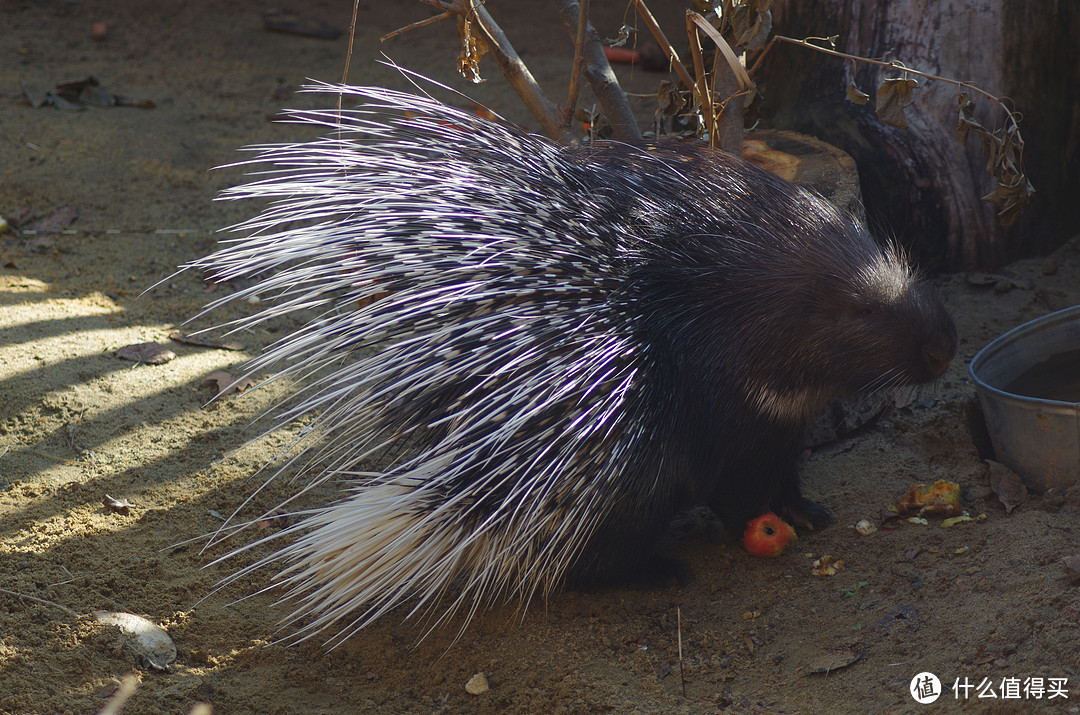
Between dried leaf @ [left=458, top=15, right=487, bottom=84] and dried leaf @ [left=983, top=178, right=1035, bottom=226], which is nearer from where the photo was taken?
dried leaf @ [left=983, top=178, right=1035, bottom=226]

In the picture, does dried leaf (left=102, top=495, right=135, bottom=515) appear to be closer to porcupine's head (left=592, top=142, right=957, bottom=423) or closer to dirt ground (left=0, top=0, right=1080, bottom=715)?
dirt ground (left=0, top=0, right=1080, bottom=715)

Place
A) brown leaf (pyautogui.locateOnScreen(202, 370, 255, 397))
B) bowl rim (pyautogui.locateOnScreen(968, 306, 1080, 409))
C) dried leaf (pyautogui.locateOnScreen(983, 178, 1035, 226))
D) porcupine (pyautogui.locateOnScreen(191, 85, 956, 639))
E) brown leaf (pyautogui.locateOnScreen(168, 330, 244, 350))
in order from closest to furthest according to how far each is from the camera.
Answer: porcupine (pyautogui.locateOnScreen(191, 85, 956, 639)), bowl rim (pyautogui.locateOnScreen(968, 306, 1080, 409)), dried leaf (pyautogui.locateOnScreen(983, 178, 1035, 226)), brown leaf (pyautogui.locateOnScreen(202, 370, 255, 397)), brown leaf (pyautogui.locateOnScreen(168, 330, 244, 350))

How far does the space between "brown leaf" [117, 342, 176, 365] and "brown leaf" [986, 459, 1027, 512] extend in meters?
2.74

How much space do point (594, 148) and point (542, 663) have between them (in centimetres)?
138

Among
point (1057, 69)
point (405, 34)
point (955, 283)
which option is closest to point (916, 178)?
point (955, 283)

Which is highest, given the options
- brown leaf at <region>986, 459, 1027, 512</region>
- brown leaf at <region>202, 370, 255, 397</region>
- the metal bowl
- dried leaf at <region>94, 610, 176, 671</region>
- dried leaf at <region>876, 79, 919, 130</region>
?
dried leaf at <region>876, 79, 919, 130</region>

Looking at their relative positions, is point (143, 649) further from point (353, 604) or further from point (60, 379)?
point (60, 379)

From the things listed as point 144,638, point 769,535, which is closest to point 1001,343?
point 769,535

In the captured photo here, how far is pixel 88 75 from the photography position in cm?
522

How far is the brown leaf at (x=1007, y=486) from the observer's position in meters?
2.39

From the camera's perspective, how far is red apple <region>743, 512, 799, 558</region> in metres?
2.43

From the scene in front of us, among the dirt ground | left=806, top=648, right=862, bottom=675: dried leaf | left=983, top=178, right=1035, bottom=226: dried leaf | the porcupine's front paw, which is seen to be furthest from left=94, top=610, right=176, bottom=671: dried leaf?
left=983, top=178, right=1035, bottom=226: dried leaf

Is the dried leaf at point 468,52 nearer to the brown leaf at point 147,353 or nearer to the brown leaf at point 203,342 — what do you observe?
the brown leaf at point 203,342

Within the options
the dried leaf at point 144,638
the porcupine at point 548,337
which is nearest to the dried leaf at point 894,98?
the porcupine at point 548,337
